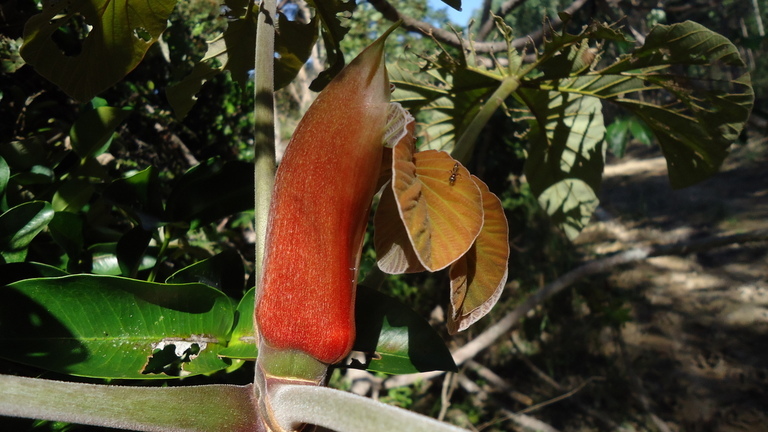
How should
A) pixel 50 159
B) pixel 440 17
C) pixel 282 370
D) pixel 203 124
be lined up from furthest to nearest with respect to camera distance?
pixel 440 17, pixel 203 124, pixel 50 159, pixel 282 370

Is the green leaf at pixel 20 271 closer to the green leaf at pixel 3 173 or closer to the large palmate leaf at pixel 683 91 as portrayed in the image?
the green leaf at pixel 3 173

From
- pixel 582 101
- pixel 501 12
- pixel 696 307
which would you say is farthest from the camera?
pixel 696 307

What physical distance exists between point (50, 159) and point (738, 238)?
77.4 inches

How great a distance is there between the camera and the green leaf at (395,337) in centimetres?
61

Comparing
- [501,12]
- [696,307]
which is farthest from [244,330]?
[696,307]

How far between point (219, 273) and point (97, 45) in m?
0.46

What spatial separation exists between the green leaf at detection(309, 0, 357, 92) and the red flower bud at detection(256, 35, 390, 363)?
0.43 m

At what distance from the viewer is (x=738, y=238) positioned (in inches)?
70.0

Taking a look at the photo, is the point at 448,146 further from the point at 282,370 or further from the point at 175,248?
the point at 282,370

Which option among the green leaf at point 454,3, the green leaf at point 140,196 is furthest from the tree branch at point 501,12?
the green leaf at point 140,196

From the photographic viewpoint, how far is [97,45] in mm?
861

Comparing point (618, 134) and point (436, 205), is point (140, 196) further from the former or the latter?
point (618, 134)

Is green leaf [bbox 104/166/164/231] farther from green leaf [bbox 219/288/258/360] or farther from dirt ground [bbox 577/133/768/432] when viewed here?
dirt ground [bbox 577/133/768/432]

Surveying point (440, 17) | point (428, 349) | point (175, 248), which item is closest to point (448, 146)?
point (175, 248)
